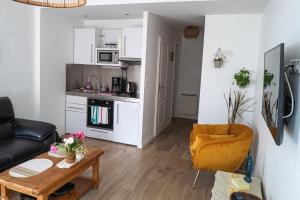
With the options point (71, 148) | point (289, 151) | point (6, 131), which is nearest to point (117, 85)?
point (6, 131)

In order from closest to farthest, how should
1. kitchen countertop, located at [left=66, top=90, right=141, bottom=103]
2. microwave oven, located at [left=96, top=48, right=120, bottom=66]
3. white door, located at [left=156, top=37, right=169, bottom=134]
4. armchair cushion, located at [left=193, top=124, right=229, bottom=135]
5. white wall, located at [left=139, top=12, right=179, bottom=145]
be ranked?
armchair cushion, located at [left=193, top=124, right=229, bottom=135]
white wall, located at [left=139, top=12, right=179, bottom=145]
kitchen countertop, located at [left=66, top=90, right=141, bottom=103]
microwave oven, located at [left=96, top=48, right=120, bottom=66]
white door, located at [left=156, top=37, right=169, bottom=134]

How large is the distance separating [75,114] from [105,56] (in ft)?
4.25

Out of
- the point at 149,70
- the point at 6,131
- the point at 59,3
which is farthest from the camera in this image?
the point at 149,70

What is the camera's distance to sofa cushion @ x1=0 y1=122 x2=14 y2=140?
10.6 ft

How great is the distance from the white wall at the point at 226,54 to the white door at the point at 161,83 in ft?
3.66

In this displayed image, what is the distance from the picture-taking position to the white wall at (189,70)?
6.69 meters

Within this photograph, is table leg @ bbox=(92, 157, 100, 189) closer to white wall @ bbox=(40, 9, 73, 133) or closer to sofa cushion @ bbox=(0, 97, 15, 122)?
sofa cushion @ bbox=(0, 97, 15, 122)

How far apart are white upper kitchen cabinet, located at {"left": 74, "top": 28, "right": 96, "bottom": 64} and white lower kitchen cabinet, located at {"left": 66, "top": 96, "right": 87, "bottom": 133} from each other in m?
0.80

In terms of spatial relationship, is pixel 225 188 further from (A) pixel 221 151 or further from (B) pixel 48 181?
(B) pixel 48 181

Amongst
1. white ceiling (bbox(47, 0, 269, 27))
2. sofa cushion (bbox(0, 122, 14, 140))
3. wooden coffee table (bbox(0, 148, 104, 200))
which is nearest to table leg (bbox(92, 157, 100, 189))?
wooden coffee table (bbox(0, 148, 104, 200))

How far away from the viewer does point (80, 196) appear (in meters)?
2.78

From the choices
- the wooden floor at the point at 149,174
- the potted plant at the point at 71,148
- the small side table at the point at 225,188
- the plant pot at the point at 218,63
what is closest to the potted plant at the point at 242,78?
the plant pot at the point at 218,63

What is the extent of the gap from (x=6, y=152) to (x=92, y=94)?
2.09m

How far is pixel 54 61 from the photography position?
14.8 feet
